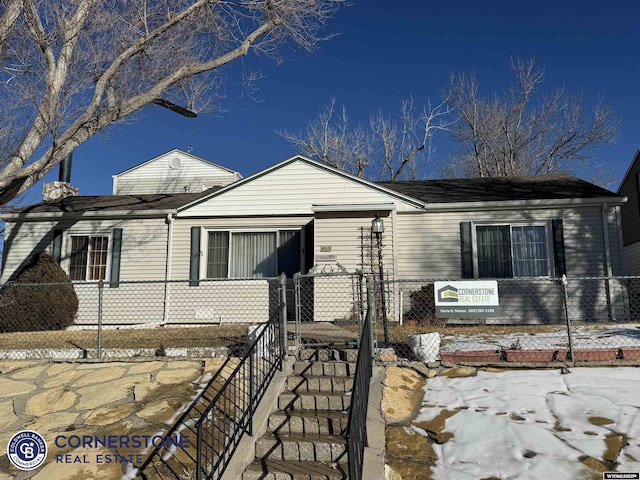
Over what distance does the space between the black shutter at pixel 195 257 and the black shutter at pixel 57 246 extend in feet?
11.8

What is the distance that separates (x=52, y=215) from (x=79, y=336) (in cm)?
449

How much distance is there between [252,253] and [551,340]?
691cm

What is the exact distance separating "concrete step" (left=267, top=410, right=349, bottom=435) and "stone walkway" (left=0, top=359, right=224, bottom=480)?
119cm

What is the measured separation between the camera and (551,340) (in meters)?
7.10

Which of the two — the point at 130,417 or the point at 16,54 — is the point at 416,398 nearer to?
the point at 130,417

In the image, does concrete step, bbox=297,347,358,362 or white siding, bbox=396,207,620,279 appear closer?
concrete step, bbox=297,347,358,362

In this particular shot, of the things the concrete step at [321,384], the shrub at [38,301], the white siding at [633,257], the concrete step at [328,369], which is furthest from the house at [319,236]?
the concrete step at [321,384]

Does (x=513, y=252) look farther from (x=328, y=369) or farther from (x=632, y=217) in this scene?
(x=632, y=217)

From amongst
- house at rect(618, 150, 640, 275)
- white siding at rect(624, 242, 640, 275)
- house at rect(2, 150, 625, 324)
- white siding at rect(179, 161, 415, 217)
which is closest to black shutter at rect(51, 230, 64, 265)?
house at rect(2, 150, 625, 324)

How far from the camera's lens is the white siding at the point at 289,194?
36.3 ft

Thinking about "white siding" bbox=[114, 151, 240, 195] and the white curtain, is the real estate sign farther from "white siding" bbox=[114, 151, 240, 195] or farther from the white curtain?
"white siding" bbox=[114, 151, 240, 195]

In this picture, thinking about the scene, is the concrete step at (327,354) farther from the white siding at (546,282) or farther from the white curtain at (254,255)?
the white curtain at (254,255)

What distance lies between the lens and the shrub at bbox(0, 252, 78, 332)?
975 centimetres

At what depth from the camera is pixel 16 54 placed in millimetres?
11109
